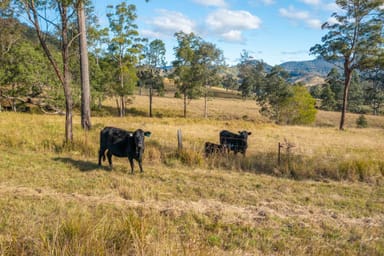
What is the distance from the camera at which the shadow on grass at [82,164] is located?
26.8 ft

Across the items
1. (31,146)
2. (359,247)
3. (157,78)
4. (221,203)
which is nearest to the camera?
(359,247)

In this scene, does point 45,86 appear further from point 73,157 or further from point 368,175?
point 368,175

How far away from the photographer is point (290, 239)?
466 cm

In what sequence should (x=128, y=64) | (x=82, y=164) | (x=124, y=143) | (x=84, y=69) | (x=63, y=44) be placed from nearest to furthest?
(x=124, y=143) → (x=82, y=164) → (x=63, y=44) → (x=84, y=69) → (x=128, y=64)

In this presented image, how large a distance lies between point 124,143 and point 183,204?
3389mm

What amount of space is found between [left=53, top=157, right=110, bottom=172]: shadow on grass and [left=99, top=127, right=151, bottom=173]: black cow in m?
0.36

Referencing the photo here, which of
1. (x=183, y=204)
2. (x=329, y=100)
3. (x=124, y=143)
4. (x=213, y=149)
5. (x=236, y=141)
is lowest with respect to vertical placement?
(x=183, y=204)

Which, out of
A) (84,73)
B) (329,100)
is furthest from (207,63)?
(329,100)

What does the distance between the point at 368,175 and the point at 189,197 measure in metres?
5.88

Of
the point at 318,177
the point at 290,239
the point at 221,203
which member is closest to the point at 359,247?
the point at 290,239

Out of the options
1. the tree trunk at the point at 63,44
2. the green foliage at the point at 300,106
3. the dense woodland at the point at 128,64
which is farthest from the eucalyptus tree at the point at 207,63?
the tree trunk at the point at 63,44

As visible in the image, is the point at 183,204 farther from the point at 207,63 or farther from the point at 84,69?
the point at 207,63

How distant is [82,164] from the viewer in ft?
28.2

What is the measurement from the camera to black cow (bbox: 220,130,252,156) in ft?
38.1
